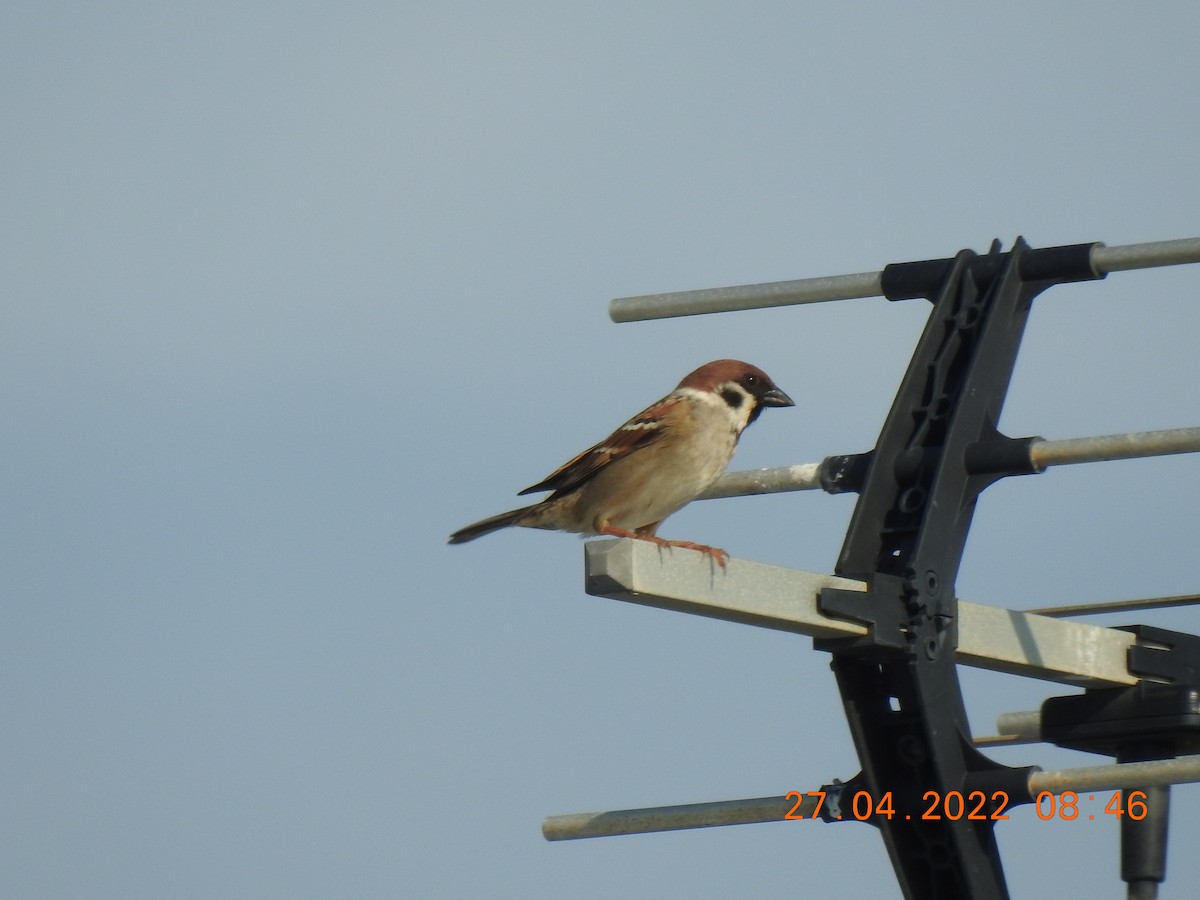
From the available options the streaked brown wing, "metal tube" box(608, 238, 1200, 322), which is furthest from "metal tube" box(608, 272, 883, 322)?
the streaked brown wing

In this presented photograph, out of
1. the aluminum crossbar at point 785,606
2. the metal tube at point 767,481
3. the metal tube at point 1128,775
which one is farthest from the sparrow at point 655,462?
the metal tube at point 1128,775

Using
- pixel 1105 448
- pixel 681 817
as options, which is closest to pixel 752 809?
pixel 681 817

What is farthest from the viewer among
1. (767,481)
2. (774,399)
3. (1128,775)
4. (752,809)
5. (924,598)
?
(774,399)

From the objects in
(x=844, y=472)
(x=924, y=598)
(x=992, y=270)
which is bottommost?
(x=924, y=598)

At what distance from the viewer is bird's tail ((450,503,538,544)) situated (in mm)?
7016

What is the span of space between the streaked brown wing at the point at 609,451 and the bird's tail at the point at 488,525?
237mm

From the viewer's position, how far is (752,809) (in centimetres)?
409

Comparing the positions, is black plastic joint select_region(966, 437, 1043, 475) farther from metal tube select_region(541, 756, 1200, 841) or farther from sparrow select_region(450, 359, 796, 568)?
sparrow select_region(450, 359, 796, 568)

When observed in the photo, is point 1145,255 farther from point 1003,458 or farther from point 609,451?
point 609,451

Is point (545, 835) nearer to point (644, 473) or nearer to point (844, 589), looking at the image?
point (844, 589)

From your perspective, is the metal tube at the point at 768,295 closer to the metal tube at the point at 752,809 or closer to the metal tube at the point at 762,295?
the metal tube at the point at 762,295

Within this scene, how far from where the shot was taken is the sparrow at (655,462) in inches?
255

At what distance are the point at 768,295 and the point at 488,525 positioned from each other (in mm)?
2614

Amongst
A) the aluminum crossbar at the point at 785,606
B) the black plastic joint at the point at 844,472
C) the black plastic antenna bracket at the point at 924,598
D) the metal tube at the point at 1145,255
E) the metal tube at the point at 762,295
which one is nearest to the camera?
the aluminum crossbar at the point at 785,606
